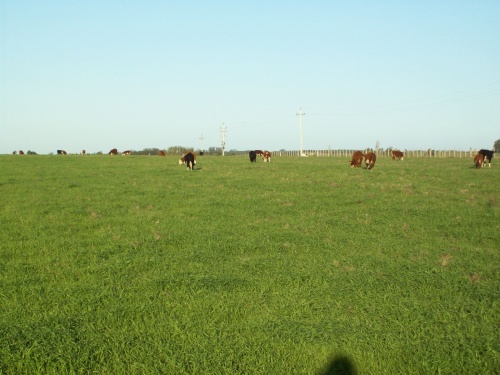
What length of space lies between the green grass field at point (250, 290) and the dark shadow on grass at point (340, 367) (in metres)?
0.02

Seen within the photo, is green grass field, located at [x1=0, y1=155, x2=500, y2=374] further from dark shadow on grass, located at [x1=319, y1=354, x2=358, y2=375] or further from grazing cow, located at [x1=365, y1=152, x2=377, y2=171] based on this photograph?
grazing cow, located at [x1=365, y1=152, x2=377, y2=171]

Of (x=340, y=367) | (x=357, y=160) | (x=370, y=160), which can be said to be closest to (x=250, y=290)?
(x=340, y=367)

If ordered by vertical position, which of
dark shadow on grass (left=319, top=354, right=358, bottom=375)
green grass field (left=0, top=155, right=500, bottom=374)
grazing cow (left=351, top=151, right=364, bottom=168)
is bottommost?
dark shadow on grass (left=319, top=354, right=358, bottom=375)

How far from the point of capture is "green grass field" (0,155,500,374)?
5.32m

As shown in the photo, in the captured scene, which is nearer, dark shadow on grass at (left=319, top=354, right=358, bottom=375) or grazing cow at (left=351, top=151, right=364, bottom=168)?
dark shadow on grass at (left=319, top=354, right=358, bottom=375)

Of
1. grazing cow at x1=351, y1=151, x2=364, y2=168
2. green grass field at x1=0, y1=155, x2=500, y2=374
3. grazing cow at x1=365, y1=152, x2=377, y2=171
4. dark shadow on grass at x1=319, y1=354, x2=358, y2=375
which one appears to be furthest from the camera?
grazing cow at x1=351, y1=151, x2=364, y2=168

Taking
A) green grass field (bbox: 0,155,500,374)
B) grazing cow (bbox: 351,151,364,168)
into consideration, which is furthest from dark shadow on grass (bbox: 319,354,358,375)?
grazing cow (bbox: 351,151,364,168)

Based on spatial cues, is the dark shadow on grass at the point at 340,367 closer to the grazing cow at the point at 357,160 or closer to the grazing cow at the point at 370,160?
the grazing cow at the point at 370,160

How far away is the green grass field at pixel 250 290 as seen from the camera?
5320mm

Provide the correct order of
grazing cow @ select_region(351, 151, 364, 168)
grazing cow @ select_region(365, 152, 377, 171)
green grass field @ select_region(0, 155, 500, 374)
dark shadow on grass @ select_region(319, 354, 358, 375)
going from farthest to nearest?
grazing cow @ select_region(351, 151, 364, 168) → grazing cow @ select_region(365, 152, 377, 171) → green grass field @ select_region(0, 155, 500, 374) → dark shadow on grass @ select_region(319, 354, 358, 375)

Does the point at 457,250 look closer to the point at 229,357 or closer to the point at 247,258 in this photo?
the point at 247,258

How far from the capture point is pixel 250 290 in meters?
7.26

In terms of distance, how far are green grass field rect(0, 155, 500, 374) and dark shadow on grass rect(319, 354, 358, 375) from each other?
0.02 meters

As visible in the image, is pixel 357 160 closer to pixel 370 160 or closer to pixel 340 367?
pixel 370 160
